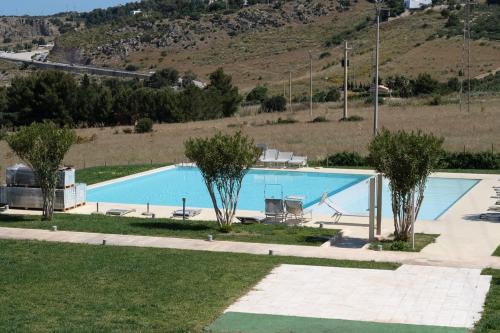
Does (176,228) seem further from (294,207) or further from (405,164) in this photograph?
(405,164)

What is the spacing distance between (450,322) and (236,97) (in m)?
50.6

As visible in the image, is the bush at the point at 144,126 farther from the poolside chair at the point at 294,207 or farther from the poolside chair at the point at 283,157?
the poolside chair at the point at 294,207

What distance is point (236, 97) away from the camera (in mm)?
61250

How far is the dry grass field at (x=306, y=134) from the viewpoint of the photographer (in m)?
34.9

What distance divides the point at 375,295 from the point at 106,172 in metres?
18.4

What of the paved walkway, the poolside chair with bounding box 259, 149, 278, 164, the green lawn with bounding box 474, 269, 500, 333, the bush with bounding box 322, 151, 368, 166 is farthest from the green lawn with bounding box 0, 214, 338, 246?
the bush with bounding box 322, 151, 368, 166

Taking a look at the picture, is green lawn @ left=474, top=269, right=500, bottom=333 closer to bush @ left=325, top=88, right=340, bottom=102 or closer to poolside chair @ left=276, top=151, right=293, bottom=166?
poolside chair @ left=276, top=151, right=293, bottom=166

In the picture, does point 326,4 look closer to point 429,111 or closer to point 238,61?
point 238,61

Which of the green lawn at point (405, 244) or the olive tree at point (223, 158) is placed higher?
the olive tree at point (223, 158)

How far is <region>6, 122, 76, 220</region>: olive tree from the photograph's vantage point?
19672 millimetres

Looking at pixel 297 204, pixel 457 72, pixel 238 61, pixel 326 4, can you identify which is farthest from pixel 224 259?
pixel 326 4

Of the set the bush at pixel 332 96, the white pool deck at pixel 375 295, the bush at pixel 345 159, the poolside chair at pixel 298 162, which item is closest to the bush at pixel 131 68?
the bush at pixel 332 96

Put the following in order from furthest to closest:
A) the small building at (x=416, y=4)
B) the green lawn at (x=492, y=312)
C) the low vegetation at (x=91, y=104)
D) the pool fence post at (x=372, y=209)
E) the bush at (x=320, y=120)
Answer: the small building at (x=416, y=4), the low vegetation at (x=91, y=104), the bush at (x=320, y=120), the pool fence post at (x=372, y=209), the green lawn at (x=492, y=312)

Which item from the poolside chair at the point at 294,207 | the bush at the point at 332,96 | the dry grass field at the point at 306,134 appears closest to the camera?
the poolside chair at the point at 294,207
